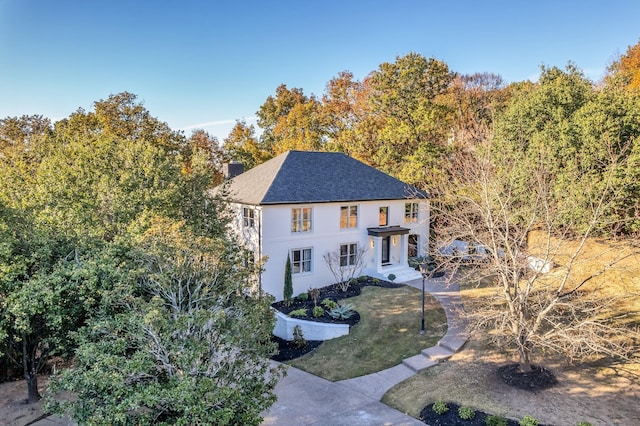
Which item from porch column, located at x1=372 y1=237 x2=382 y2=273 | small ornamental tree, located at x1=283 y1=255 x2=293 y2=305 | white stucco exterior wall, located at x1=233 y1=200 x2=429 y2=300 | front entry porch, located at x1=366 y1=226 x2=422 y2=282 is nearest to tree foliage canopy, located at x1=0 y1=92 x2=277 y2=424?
white stucco exterior wall, located at x1=233 y1=200 x2=429 y2=300

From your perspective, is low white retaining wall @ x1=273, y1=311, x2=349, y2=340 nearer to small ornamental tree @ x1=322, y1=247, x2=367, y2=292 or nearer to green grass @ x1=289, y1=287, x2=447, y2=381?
green grass @ x1=289, y1=287, x2=447, y2=381

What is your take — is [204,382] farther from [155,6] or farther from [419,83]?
[419,83]

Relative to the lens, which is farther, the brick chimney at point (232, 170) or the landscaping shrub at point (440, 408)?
the brick chimney at point (232, 170)

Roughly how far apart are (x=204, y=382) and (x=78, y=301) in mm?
4437

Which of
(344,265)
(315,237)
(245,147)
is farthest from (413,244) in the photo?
(245,147)

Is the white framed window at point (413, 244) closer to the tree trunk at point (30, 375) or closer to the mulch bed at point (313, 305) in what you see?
the mulch bed at point (313, 305)

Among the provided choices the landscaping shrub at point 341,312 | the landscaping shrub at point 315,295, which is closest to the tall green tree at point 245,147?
the landscaping shrub at point 315,295

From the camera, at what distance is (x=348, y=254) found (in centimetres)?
2494

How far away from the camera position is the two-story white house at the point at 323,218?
72.5ft

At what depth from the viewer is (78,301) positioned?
31.7 feet


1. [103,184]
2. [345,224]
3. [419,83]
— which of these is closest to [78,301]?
[103,184]

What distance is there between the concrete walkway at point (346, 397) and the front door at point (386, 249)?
9.85 metres

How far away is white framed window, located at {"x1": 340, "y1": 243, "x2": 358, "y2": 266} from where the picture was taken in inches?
977

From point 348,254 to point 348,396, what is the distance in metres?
12.3
